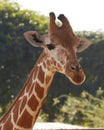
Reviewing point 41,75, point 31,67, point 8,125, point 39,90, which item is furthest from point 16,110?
point 31,67

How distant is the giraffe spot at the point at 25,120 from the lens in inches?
213

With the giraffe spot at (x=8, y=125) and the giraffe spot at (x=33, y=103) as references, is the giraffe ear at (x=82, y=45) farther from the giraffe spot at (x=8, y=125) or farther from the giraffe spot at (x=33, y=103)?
the giraffe spot at (x=8, y=125)

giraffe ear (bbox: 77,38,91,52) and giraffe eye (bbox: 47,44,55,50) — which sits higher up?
giraffe eye (bbox: 47,44,55,50)

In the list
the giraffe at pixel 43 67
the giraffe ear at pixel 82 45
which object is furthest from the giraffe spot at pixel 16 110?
the giraffe ear at pixel 82 45

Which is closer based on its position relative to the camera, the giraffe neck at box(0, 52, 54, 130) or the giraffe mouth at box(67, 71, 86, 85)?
the giraffe mouth at box(67, 71, 86, 85)

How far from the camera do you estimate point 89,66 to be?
92.6 feet

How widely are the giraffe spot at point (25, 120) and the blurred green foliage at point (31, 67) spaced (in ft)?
58.9

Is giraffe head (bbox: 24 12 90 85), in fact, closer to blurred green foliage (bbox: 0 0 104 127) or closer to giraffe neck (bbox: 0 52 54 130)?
giraffe neck (bbox: 0 52 54 130)

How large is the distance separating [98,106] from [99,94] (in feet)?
13.3

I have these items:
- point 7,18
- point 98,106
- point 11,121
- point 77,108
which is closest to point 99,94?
point 77,108

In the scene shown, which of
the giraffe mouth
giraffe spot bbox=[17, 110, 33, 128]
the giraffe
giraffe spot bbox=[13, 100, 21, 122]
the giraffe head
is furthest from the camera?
giraffe spot bbox=[13, 100, 21, 122]

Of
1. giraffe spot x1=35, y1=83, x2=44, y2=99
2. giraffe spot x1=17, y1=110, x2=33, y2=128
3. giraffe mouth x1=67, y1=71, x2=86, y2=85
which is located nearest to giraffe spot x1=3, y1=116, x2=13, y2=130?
giraffe spot x1=17, y1=110, x2=33, y2=128

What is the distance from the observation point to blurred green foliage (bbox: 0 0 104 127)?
995 inches

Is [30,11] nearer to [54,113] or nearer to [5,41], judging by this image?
[5,41]
